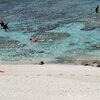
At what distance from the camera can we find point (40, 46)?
29531 millimetres

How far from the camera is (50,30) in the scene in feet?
114

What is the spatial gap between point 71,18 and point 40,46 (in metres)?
10.7

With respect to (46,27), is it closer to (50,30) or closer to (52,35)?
(50,30)

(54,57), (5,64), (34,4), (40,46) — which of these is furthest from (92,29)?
(34,4)
